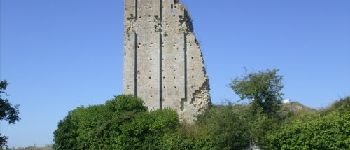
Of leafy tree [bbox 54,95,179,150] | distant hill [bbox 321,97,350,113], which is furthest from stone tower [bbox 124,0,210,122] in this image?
distant hill [bbox 321,97,350,113]

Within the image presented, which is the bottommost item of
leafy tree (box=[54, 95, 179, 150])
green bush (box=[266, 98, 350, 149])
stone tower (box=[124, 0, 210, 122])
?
green bush (box=[266, 98, 350, 149])

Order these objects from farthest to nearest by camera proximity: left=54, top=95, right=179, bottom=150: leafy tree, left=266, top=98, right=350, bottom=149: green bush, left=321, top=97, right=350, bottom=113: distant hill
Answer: left=54, top=95, right=179, bottom=150: leafy tree
left=321, top=97, right=350, bottom=113: distant hill
left=266, top=98, right=350, bottom=149: green bush

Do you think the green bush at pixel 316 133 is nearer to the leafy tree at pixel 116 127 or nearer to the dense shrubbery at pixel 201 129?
the dense shrubbery at pixel 201 129

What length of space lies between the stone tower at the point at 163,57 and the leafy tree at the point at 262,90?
179 inches

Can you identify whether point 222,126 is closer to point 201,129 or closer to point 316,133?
point 201,129

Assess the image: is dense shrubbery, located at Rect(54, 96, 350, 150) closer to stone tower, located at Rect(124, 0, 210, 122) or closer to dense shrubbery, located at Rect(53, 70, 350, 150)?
dense shrubbery, located at Rect(53, 70, 350, 150)

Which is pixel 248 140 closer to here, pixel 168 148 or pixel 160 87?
pixel 168 148

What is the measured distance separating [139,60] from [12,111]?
31.9 feet

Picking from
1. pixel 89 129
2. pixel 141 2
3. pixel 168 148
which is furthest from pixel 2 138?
pixel 141 2

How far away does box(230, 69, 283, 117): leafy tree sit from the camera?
30.5m

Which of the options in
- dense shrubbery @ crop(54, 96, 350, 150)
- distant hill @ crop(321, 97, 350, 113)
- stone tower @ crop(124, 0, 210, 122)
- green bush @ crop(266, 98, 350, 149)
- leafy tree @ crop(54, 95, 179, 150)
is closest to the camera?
green bush @ crop(266, 98, 350, 149)

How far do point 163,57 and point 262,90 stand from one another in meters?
7.86

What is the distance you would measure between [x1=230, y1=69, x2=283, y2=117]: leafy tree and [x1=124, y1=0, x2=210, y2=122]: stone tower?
14.9ft

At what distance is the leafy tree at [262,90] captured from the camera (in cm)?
3055
